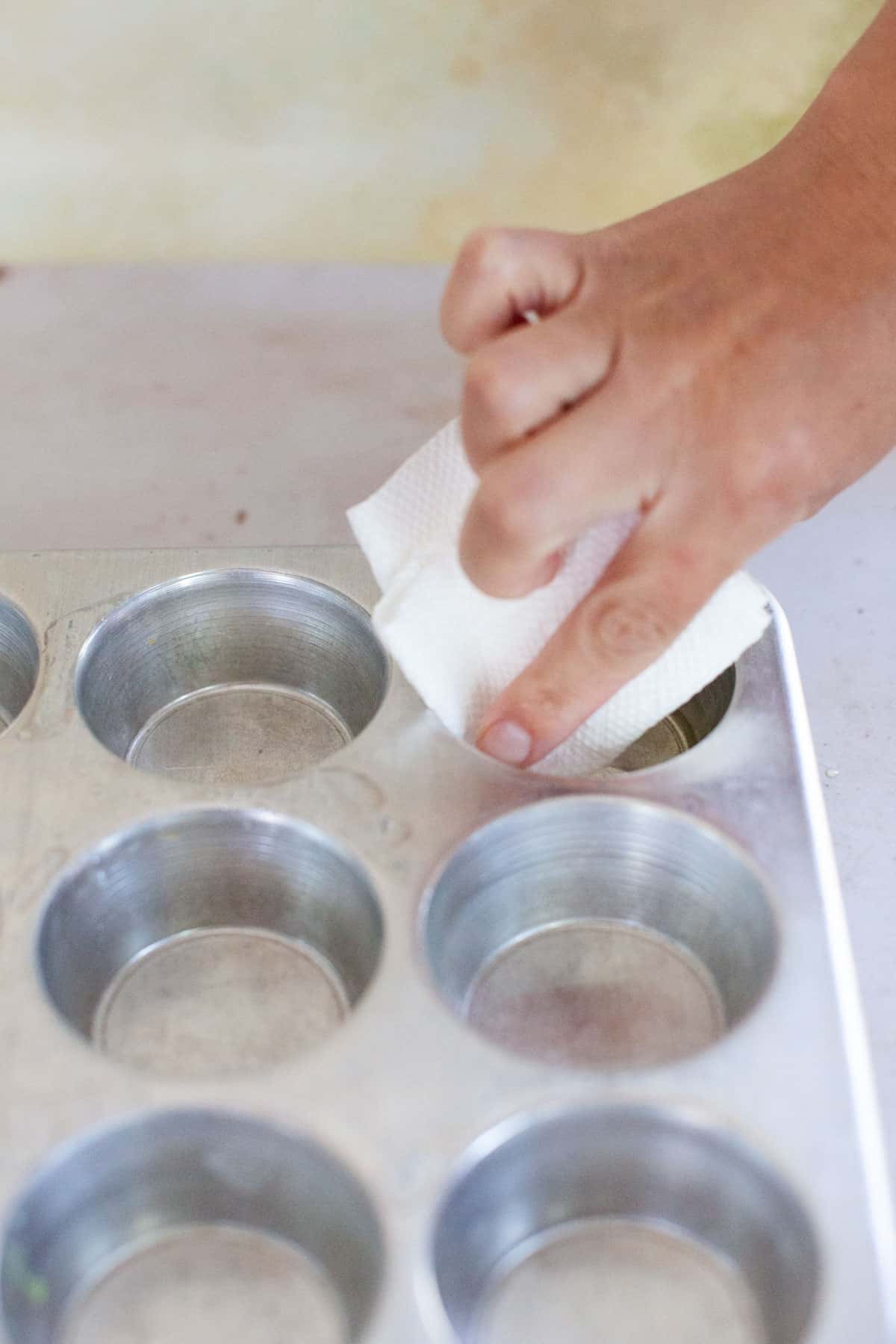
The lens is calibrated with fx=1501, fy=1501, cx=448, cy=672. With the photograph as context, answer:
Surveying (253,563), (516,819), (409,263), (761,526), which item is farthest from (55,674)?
(409,263)

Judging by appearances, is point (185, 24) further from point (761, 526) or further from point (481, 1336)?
point (481, 1336)

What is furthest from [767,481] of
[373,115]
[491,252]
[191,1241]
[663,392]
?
[373,115]

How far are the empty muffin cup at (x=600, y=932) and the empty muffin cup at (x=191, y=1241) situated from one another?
119mm

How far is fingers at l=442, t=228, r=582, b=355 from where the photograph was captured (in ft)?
2.33

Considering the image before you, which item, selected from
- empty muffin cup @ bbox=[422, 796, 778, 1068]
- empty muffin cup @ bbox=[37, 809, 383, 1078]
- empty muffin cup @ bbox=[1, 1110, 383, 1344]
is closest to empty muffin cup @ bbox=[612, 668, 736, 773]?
empty muffin cup @ bbox=[422, 796, 778, 1068]

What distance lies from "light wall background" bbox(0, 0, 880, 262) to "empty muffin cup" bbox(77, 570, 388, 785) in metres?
0.58

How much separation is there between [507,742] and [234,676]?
237 mm

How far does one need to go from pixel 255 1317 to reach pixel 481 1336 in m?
0.09

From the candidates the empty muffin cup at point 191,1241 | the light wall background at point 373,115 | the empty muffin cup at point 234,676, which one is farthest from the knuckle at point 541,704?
the light wall background at point 373,115

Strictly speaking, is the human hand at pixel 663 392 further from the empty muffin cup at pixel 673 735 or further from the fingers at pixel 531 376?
the empty muffin cup at pixel 673 735

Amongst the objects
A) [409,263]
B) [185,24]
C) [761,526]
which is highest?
[761,526]

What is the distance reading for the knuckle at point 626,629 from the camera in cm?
71

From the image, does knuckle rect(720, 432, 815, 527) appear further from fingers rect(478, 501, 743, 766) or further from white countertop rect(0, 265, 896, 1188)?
white countertop rect(0, 265, 896, 1188)

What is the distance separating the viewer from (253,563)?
878mm
